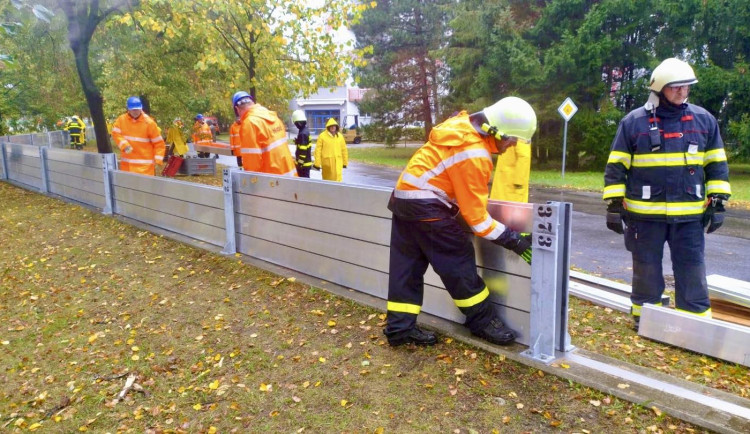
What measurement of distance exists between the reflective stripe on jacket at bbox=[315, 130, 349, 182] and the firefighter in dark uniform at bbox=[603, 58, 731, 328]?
5.97 metres

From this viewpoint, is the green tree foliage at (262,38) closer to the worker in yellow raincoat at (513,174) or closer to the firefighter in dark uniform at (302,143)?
the firefighter in dark uniform at (302,143)

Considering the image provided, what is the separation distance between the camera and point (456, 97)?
26516 millimetres

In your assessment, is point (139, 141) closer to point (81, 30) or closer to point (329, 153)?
point (329, 153)

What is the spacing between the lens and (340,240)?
16.5 feet

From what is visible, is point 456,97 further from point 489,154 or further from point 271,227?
point 489,154

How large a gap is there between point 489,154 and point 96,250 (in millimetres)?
5857

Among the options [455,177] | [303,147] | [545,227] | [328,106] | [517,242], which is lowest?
[517,242]

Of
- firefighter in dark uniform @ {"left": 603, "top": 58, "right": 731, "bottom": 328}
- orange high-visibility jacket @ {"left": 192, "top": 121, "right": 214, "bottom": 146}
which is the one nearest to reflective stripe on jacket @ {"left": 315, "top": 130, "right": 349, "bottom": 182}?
firefighter in dark uniform @ {"left": 603, "top": 58, "right": 731, "bottom": 328}

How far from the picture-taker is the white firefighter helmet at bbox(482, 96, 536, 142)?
357 centimetres

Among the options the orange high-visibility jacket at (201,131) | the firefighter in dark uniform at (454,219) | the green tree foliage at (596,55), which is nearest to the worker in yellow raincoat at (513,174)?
the firefighter in dark uniform at (454,219)

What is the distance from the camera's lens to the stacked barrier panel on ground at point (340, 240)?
12.5 ft

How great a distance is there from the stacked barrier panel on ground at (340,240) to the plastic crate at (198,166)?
36.6 feet

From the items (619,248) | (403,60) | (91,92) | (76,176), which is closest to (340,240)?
(619,248)

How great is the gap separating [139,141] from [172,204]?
233cm
